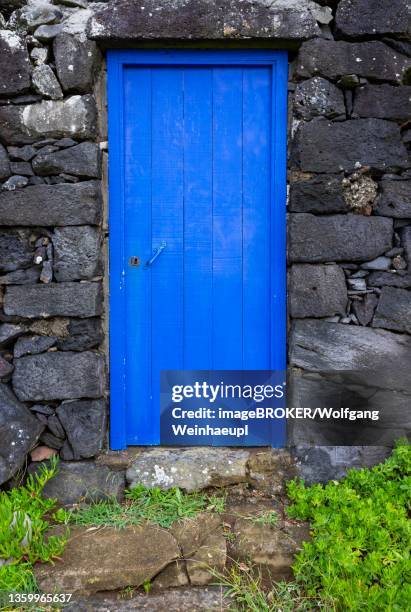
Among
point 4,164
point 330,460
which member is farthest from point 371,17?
point 330,460

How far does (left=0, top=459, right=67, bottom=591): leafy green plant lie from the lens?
223cm

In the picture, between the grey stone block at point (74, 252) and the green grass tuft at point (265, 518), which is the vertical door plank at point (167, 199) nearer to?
the grey stone block at point (74, 252)

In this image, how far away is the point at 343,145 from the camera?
110 inches

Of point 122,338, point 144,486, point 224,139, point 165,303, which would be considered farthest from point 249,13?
point 144,486

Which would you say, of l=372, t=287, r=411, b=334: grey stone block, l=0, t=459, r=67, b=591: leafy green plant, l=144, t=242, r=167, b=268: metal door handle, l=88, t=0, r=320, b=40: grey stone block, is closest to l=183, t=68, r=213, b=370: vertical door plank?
l=144, t=242, r=167, b=268: metal door handle

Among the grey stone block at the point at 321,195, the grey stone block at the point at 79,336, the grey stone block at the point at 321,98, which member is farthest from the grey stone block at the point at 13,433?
the grey stone block at the point at 321,98

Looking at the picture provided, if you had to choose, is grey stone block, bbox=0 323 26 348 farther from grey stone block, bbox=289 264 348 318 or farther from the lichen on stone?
the lichen on stone

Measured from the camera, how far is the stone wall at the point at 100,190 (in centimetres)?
275

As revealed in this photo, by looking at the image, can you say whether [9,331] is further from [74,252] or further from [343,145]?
[343,145]

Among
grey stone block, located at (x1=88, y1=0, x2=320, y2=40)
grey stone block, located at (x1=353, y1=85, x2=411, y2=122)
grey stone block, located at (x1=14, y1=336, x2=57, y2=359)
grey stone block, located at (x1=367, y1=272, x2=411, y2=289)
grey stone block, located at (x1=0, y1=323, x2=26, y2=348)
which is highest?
grey stone block, located at (x1=88, y1=0, x2=320, y2=40)

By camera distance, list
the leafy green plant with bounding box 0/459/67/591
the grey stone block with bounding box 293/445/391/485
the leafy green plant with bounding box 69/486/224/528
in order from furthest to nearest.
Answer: the grey stone block with bounding box 293/445/391/485 → the leafy green plant with bounding box 69/486/224/528 → the leafy green plant with bounding box 0/459/67/591

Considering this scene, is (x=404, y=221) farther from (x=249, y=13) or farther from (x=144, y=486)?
(x=144, y=486)

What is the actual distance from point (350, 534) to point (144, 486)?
1141 mm

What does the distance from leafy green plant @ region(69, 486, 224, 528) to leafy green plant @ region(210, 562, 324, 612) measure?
0.40m
